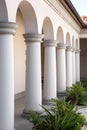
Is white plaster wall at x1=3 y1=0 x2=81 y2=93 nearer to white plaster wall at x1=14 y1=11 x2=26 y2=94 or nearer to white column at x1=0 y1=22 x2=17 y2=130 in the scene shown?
white plaster wall at x1=14 y1=11 x2=26 y2=94

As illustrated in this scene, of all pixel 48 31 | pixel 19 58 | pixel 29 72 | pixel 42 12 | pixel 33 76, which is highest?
pixel 42 12

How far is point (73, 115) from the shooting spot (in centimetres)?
927

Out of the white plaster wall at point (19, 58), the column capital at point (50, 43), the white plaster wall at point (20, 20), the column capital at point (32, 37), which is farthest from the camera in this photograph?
the white plaster wall at point (19, 58)

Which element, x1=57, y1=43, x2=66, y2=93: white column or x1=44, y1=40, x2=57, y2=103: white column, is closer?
x1=44, y1=40, x2=57, y2=103: white column

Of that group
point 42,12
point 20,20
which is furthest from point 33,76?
point 20,20

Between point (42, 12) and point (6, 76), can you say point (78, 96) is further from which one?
point (6, 76)

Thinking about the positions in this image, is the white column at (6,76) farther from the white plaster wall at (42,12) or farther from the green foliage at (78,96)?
the green foliage at (78,96)

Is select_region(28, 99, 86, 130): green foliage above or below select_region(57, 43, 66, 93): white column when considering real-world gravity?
below

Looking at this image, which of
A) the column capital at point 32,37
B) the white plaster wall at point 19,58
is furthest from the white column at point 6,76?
the white plaster wall at point 19,58

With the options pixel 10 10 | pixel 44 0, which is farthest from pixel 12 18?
pixel 44 0

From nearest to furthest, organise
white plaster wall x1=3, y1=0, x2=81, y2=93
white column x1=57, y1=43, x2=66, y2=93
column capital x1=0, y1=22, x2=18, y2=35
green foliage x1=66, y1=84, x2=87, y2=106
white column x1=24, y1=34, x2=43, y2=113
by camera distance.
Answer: column capital x1=0, y1=22, x2=18, y2=35
white plaster wall x1=3, y1=0, x2=81, y2=93
white column x1=24, y1=34, x2=43, y2=113
green foliage x1=66, y1=84, x2=87, y2=106
white column x1=57, y1=43, x2=66, y2=93

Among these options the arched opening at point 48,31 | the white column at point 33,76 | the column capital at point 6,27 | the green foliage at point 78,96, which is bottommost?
the green foliage at point 78,96

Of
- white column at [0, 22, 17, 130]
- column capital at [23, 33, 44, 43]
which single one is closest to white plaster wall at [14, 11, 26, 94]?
column capital at [23, 33, 44, 43]

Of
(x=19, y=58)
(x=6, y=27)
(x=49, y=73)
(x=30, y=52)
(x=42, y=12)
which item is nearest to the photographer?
(x=6, y=27)
